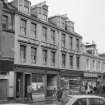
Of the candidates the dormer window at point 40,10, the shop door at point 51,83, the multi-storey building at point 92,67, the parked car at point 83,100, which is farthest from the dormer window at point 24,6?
the parked car at point 83,100

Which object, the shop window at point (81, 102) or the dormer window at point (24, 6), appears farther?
the dormer window at point (24, 6)

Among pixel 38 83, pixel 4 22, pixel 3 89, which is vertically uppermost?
pixel 4 22

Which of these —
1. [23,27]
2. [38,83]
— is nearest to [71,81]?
[38,83]

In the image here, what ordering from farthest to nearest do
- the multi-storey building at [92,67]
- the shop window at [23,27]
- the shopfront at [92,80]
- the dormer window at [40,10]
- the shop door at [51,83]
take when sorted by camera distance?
the multi-storey building at [92,67]
the shopfront at [92,80]
the shop door at [51,83]
the dormer window at [40,10]
the shop window at [23,27]

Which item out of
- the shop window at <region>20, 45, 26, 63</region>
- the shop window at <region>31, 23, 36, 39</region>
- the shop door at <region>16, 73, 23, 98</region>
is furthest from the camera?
the shop window at <region>31, 23, 36, 39</region>

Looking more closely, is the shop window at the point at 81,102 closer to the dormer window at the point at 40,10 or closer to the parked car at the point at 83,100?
the parked car at the point at 83,100

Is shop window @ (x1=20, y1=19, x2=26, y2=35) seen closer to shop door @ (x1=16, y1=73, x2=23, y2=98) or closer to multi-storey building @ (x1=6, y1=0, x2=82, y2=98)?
multi-storey building @ (x1=6, y1=0, x2=82, y2=98)

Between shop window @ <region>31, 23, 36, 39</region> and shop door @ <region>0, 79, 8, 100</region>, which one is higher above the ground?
shop window @ <region>31, 23, 36, 39</region>

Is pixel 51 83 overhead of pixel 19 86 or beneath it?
beneath

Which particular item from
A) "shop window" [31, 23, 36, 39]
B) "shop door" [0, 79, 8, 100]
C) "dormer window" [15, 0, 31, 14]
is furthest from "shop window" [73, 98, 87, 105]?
"dormer window" [15, 0, 31, 14]

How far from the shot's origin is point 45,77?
29750mm

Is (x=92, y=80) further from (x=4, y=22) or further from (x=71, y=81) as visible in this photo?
(x=4, y=22)

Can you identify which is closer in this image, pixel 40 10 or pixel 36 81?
pixel 36 81

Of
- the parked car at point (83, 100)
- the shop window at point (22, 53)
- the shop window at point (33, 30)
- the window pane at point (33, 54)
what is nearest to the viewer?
the parked car at point (83, 100)
